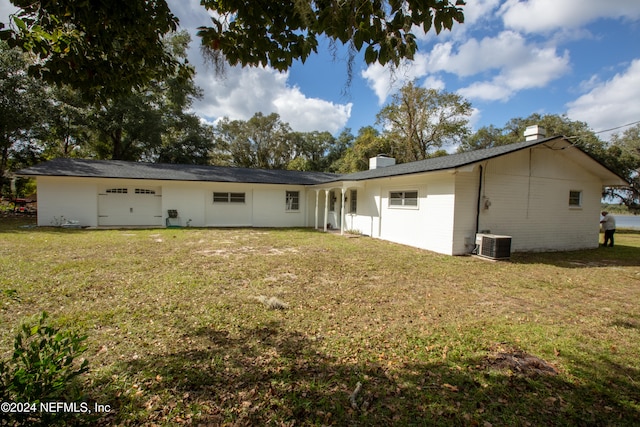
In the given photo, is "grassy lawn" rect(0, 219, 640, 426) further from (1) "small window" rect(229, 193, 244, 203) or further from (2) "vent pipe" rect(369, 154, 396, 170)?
(2) "vent pipe" rect(369, 154, 396, 170)

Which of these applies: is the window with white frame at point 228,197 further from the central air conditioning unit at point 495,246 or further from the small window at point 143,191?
the central air conditioning unit at point 495,246

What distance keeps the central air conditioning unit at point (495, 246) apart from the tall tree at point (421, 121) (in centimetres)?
2004

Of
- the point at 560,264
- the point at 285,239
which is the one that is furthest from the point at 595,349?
the point at 285,239

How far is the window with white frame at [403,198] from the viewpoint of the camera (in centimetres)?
1051

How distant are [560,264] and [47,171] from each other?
20543 mm

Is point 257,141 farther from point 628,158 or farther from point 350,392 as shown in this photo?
point 350,392

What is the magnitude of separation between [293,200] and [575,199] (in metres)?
13.1

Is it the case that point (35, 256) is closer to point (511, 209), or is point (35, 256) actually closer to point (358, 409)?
point (358, 409)

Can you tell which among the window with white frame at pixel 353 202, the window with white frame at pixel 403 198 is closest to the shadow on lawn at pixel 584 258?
the window with white frame at pixel 403 198

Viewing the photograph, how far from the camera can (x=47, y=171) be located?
13.4 meters

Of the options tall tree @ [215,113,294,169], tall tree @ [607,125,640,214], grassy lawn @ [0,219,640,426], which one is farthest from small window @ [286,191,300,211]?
tall tree @ [607,125,640,214]

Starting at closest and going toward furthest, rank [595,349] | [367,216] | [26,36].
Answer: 1. [26,36]
2. [595,349]
3. [367,216]

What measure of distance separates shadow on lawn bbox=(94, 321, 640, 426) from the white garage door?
14.4m

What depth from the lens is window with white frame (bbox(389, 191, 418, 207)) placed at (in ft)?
34.5
